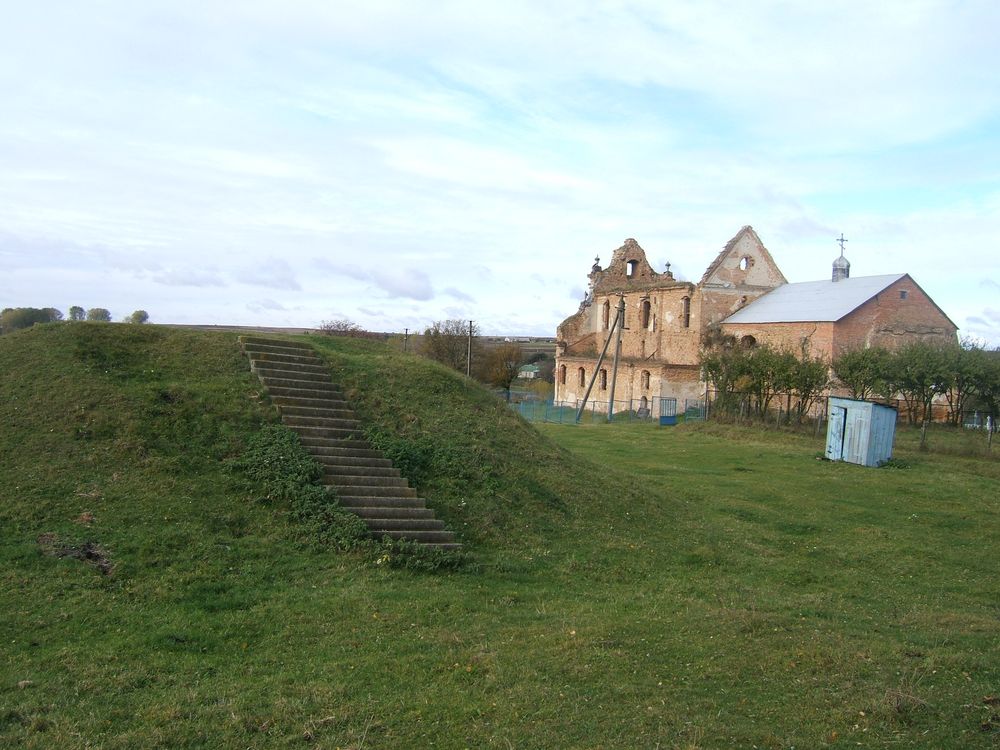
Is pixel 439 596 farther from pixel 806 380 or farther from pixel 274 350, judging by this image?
Answer: pixel 806 380

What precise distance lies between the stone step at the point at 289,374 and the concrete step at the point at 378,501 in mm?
3548

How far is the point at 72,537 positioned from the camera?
8.70 m

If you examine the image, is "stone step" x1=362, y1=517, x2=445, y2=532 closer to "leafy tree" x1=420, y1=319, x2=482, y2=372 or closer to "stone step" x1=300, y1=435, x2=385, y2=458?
"stone step" x1=300, y1=435, x2=385, y2=458

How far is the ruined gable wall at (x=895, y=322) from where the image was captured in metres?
35.3

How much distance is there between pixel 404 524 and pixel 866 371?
24160mm

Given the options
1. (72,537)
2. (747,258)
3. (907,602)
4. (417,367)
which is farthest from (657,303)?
(72,537)

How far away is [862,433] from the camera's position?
2267 cm

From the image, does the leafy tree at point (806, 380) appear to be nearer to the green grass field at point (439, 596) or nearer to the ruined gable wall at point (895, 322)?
the ruined gable wall at point (895, 322)

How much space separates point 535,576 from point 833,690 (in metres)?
4.08

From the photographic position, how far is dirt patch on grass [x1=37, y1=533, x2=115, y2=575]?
27.3ft

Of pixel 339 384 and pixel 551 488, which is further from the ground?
pixel 339 384

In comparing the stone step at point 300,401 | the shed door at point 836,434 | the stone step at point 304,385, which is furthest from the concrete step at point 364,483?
the shed door at point 836,434

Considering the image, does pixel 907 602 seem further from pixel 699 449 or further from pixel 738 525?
pixel 699 449

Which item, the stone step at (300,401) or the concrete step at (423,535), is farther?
the stone step at (300,401)
